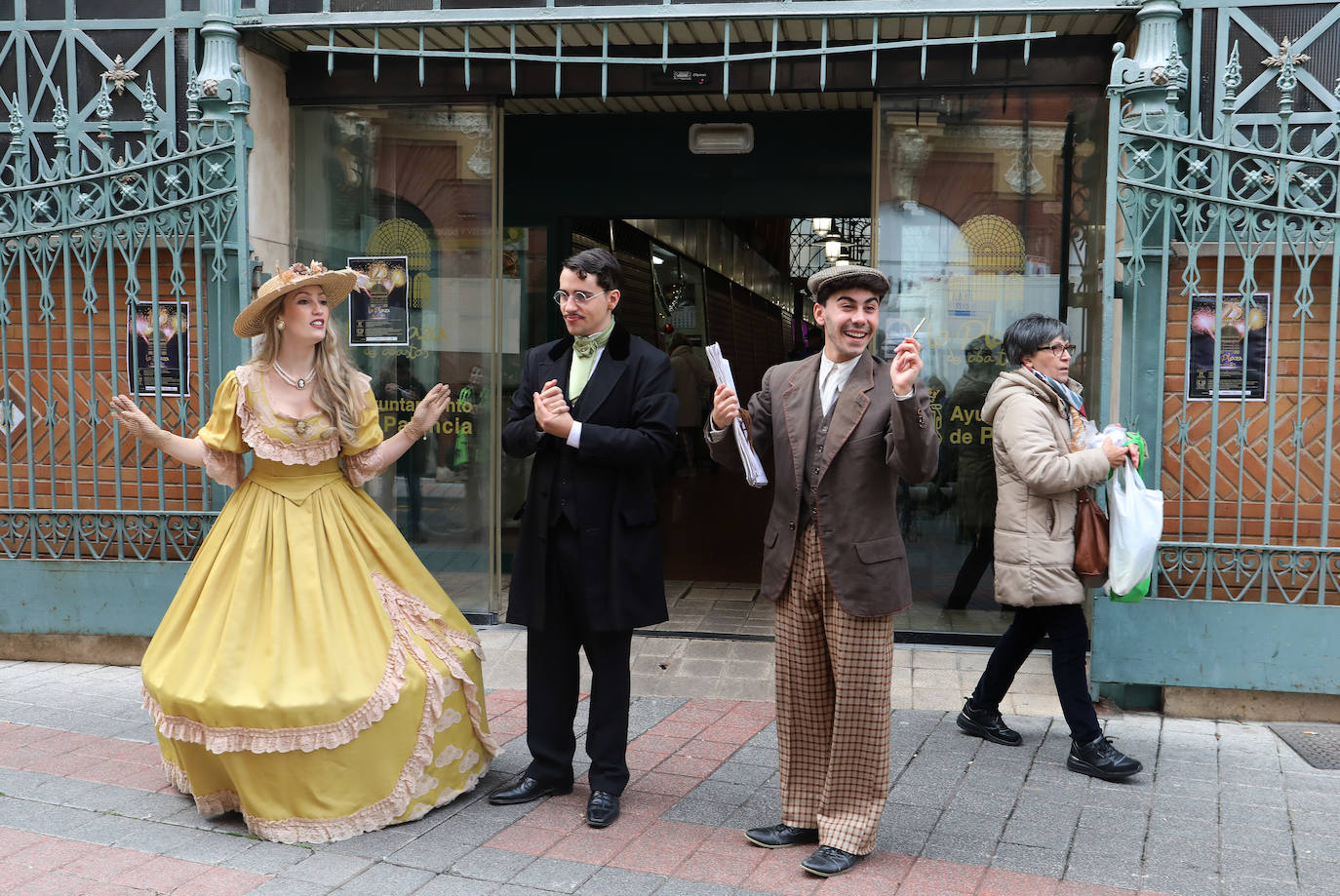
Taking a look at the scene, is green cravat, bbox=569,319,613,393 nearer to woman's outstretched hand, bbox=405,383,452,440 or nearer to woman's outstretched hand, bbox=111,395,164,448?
woman's outstretched hand, bbox=405,383,452,440

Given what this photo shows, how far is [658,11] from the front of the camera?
19.2ft

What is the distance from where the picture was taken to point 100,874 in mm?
3746

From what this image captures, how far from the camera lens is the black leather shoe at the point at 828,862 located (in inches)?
148

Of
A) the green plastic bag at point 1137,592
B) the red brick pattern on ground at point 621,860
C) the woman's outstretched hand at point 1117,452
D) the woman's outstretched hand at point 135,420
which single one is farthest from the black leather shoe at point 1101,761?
the woman's outstretched hand at point 135,420

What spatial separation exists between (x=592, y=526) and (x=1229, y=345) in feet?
10.7

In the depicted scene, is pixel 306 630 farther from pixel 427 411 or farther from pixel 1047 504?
pixel 1047 504

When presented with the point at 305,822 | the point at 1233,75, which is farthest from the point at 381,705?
the point at 1233,75

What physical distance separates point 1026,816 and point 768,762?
1.11 meters

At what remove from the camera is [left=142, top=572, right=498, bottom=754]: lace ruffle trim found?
3.93 m

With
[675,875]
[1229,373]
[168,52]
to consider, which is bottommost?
[675,875]

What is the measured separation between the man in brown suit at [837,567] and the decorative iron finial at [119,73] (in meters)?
4.52

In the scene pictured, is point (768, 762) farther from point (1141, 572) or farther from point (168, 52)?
point (168, 52)

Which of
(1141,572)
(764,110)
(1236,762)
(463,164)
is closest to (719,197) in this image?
(764,110)

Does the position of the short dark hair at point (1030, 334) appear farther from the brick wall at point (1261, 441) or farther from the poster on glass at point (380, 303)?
the poster on glass at point (380, 303)
